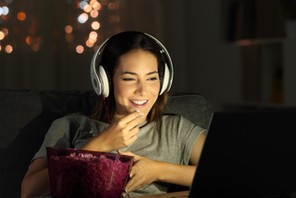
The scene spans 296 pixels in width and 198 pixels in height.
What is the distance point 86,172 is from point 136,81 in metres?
0.45

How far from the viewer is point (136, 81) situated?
4.98 ft

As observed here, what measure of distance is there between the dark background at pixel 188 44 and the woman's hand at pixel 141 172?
2.27 m

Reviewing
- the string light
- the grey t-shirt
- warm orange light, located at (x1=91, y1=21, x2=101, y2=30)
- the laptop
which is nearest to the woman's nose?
the grey t-shirt

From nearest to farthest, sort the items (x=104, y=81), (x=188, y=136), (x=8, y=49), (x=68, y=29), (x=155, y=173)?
(x=155, y=173), (x=104, y=81), (x=188, y=136), (x=8, y=49), (x=68, y=29)

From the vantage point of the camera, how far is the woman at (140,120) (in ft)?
4.82

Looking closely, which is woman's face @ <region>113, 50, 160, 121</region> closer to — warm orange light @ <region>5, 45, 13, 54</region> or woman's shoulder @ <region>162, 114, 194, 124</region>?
woman's shoulder @ <region>162, 114, 194, 124</region>

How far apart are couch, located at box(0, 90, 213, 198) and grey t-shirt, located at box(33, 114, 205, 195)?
5.1 inches

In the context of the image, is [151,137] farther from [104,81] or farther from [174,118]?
[104,81]

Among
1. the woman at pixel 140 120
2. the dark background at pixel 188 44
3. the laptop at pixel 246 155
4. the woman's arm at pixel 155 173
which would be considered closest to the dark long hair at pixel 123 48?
the woman at pixel 140 120

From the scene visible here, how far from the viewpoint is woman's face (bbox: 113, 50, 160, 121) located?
1509mm

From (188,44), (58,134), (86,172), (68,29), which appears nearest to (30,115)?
(58,134)

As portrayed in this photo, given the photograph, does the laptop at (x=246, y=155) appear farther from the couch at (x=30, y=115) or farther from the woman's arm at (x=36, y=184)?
the couch at (x=30, y=115)

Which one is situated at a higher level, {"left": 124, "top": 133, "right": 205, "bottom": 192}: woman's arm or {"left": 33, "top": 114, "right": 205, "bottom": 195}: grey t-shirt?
{"left": 33, "top": 114, "right": 205, "bottom": 195}: grey t-shirt

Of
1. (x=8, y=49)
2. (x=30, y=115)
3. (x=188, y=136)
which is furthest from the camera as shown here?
(x=8, y=49)
